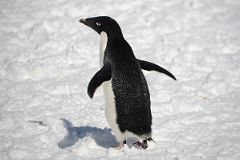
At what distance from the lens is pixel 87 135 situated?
4.93 meters

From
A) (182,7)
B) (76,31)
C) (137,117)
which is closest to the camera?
(137,117)

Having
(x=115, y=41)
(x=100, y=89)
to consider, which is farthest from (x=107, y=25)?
(x=100, y=89)

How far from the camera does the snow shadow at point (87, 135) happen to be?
4805 millimetres

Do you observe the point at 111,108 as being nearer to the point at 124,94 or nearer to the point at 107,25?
the point at 124,94

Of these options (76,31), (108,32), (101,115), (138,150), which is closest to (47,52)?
(76,31)

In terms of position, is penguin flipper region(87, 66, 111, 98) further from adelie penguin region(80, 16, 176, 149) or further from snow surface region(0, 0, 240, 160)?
snow surface region(0, 0, 240, 160)

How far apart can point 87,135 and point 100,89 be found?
118 cm

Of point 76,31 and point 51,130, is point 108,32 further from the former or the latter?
point 76,31

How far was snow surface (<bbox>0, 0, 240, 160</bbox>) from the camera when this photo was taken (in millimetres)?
4676

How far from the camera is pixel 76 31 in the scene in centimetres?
738

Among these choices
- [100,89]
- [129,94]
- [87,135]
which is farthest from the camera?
[100,89]

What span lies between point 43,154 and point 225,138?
1.79 m

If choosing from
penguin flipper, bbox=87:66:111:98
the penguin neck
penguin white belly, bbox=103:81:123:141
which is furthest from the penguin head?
penguin white belly, bbox=103:81:123:141

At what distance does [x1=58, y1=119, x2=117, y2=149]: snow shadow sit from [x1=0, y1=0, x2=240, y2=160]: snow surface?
11 mm
